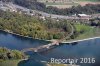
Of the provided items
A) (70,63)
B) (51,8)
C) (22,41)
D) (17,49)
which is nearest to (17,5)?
(51,8)

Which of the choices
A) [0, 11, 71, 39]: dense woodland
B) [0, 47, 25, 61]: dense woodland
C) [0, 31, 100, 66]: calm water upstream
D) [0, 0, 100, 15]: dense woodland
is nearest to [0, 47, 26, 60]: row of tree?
[0, 47, 25, 61]: dense woodland

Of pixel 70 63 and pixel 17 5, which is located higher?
pixel 17 5

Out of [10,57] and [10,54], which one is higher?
[10,54]

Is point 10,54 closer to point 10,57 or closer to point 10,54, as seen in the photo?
point 10,54

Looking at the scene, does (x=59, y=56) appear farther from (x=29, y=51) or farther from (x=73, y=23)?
(x=73, y=23)

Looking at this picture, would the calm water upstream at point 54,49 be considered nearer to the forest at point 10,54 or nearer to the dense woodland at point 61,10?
the forest at point 10,54

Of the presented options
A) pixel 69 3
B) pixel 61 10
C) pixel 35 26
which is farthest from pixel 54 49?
pixel 69 3

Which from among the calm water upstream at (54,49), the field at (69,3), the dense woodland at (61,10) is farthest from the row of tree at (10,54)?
the field at (69,3)
